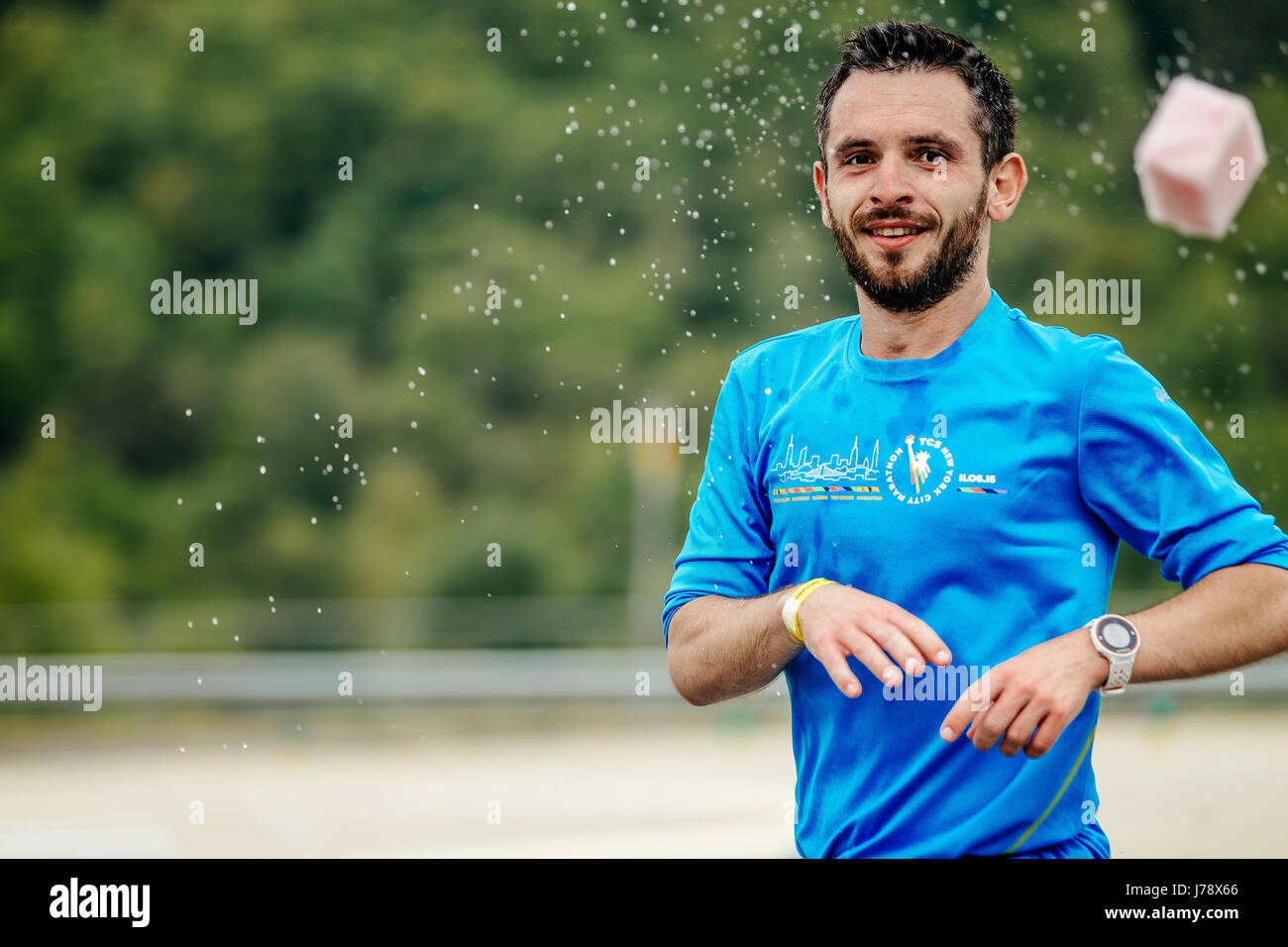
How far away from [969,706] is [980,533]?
280mm

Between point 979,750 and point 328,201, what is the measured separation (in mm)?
22740

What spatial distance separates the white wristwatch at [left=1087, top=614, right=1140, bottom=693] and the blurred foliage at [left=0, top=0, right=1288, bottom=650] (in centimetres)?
1578

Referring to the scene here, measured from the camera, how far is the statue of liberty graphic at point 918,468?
80.0 inches

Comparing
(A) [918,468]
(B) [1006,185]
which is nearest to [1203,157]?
(B) [1006,185]

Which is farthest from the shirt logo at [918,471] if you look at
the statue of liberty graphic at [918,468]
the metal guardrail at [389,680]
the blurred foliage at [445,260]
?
the blurred foliage at [445,260]

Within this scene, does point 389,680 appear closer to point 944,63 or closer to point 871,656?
point 944,63

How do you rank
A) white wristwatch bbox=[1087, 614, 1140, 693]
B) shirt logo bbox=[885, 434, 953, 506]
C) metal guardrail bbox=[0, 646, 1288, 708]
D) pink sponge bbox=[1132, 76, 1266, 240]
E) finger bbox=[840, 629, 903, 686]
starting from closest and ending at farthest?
finger bbox=[840, 629, 903, 686] → white wristwatch bbox=[1087, 614, 1140, 693] → shirt logo bbox=[885, 434, 953, 506] → pink sponge bbox=[1132, 76, 1266, 240] → metal guardrail bbox=[0, 646, 1288, 708]

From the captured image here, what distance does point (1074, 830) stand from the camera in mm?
2037

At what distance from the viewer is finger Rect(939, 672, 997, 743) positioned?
180 cm

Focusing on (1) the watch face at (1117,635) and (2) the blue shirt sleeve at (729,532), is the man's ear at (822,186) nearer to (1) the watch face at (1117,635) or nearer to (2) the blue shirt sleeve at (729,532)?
(2) the blue shirt sleeve at (729,532)

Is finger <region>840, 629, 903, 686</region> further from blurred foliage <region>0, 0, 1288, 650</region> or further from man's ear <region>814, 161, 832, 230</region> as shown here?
blurred foliage <region>0, 0, 1288, 650</region>

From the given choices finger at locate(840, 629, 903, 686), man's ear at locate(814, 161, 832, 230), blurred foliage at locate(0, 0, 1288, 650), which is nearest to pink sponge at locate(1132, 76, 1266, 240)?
man's ear at locate(814, 161, 832, 230)

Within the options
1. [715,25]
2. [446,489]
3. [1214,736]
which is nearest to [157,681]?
[446,489]

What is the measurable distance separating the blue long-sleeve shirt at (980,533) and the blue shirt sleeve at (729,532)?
0.07m
